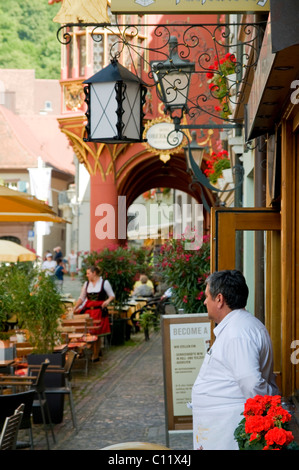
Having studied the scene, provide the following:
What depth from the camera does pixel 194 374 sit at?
23.9 feet

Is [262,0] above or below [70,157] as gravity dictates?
below

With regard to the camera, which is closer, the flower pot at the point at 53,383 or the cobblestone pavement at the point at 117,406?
the cobblestone pavement at the point at 117,406

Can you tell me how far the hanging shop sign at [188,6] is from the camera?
15.4ft

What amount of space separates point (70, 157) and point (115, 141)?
198 feet

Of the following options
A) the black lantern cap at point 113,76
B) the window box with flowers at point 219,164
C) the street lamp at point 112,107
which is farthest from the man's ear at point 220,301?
the window box with flowers at point 219,164

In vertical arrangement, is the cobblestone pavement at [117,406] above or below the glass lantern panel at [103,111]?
below

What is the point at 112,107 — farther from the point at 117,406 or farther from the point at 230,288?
the point at 117,406

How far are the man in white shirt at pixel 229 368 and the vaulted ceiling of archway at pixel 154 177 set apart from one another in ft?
59.9

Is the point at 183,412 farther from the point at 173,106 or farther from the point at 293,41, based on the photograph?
the point at 293,41

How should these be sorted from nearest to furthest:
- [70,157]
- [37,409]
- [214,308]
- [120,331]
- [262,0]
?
1. [214,308]
2. [262,0]
3. [37,409]
4. [120,331]
5. [70,157]

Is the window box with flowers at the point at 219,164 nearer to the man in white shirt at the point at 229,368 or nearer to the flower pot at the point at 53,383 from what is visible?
the flower pot at the point at 53,383

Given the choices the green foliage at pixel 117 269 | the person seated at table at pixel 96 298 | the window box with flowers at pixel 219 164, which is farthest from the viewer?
the green foliage at pixel 117 269

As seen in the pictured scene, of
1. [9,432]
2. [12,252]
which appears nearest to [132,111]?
[9,432]
